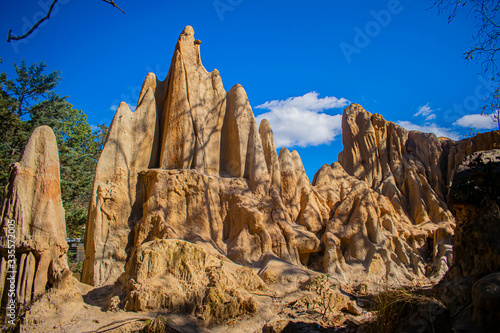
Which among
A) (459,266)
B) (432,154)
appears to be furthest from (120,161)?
(432,154)

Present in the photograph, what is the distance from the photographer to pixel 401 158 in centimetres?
2112

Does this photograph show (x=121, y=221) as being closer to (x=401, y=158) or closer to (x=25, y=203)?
(x=25, y=203)

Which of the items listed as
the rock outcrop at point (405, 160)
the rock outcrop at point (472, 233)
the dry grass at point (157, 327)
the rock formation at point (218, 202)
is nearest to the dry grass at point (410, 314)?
the rock outcrop at point (472, 233)

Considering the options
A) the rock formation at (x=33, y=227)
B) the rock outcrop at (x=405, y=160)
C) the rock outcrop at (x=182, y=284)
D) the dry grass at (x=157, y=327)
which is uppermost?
the rock outcrop at (x=405, y=160)

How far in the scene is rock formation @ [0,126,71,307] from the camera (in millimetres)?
6652

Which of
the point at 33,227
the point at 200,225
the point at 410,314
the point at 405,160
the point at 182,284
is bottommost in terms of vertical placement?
the point at 410,314

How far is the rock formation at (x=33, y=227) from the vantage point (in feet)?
21.8

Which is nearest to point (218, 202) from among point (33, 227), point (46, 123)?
point (33, 227)

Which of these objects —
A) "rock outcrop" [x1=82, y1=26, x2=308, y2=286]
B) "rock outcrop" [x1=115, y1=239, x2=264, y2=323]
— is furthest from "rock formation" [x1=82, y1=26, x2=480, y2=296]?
"rock outcrop" [x1=115, y1=239, x2=264, y2=323]

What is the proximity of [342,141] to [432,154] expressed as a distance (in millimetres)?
5300

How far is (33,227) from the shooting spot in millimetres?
7008

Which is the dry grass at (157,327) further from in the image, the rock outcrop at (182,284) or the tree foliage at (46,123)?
the tree foliage at (46,123)

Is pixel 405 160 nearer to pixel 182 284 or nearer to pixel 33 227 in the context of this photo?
pixel 182 284

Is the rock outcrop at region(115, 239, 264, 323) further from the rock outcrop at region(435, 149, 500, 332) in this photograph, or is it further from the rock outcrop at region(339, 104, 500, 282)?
the rock outcrop at region(339, 104, 500, 282)
